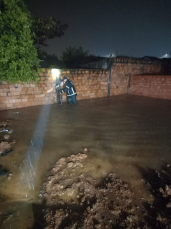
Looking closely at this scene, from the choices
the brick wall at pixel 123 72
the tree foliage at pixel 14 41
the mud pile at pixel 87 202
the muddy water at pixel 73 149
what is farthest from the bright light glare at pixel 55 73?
the mud pile at pixel 87 202

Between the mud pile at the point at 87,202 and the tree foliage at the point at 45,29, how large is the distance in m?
8.77

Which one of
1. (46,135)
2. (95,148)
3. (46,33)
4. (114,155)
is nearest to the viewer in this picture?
(114,155)

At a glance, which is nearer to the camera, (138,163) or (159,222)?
(159,222)

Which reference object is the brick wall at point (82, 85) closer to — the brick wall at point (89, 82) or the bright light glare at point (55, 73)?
the brick wall at point (89, 82)

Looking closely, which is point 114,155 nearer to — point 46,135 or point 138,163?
point 138,163

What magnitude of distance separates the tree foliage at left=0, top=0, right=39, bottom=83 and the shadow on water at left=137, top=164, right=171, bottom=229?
5.73 meters

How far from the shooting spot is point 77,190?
2.29m

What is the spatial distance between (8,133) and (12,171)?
2.02 meters

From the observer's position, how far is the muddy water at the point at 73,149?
2168 millimetres

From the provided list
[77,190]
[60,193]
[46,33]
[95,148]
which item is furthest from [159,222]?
[46,33]

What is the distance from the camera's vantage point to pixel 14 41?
196 inches

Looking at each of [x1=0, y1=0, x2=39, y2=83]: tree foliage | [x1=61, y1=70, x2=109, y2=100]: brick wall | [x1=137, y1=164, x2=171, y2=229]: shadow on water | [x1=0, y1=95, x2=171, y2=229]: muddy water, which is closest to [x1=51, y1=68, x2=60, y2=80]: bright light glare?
[x1=61, y1=70, x2=109, y2=100]: brick wall

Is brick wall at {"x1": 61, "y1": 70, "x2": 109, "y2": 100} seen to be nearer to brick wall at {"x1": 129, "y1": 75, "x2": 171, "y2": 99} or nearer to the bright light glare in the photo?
the bright light glare

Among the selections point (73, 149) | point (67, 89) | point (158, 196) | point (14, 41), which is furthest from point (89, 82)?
point (158, 196)
